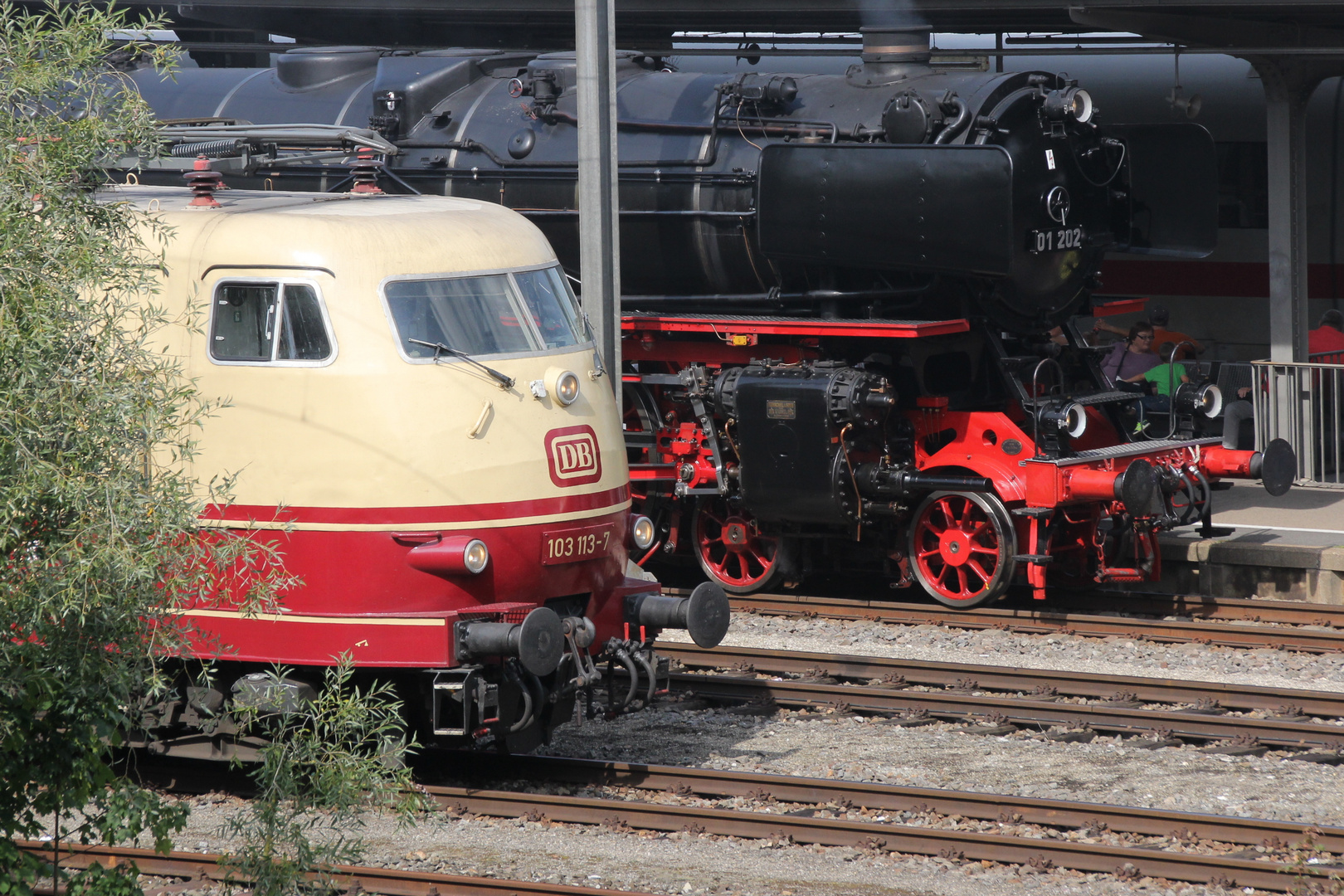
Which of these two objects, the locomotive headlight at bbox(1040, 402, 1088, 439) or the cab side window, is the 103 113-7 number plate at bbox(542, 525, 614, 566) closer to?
the cab side window

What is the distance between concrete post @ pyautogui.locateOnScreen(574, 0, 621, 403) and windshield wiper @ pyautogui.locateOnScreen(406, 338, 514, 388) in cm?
280

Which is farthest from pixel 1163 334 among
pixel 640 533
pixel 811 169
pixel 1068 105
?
pixel 640 533

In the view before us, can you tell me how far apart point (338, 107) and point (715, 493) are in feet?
14.7

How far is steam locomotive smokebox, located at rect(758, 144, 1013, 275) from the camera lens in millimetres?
10562

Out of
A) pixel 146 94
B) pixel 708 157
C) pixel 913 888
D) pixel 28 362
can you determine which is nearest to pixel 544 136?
pixel 708 157

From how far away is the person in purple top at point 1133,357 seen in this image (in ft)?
44.9

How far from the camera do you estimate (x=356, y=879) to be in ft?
21.3

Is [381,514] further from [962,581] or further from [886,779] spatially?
[962,581]

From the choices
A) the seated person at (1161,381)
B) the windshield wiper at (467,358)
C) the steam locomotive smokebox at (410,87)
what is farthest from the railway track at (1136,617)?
the windshield wiper at (467,358)

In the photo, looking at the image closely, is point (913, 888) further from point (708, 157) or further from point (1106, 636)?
point (708, 157)

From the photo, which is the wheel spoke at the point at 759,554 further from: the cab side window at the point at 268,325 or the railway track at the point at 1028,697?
the cab side window at the point at 268,325

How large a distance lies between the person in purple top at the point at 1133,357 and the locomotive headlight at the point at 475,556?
26.0 ft

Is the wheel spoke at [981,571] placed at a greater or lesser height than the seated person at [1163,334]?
lesser

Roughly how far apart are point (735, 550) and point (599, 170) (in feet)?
12.0
